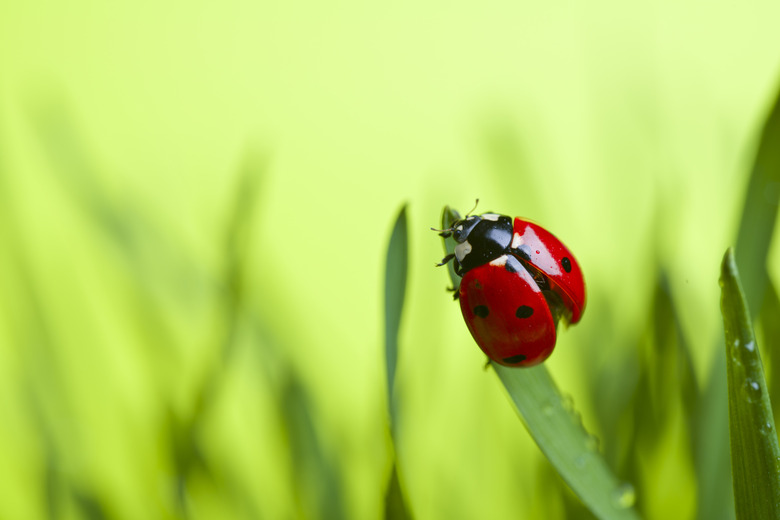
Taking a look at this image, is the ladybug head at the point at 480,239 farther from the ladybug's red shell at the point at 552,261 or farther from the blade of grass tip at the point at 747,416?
the blade of grass tip at the point at 747,416

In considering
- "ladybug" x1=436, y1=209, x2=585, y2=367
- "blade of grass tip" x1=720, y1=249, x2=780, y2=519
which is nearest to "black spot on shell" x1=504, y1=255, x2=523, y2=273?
"ladybug" x1=436, y1=209, x2=585, y2=367

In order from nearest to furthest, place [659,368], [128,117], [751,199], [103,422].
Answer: [751,199], [659,368], [103,422], [128,117]

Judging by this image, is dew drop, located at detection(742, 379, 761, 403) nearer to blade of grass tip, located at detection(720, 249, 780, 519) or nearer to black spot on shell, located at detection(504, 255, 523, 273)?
blade of grass tip, located at detection(720, 249, 780, 519)

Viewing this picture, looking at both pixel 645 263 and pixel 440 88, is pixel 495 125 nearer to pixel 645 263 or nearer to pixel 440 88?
pixel 440 88

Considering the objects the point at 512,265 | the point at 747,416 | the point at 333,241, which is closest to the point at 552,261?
the point at 512,265

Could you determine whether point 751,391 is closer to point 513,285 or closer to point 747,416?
point 747,416

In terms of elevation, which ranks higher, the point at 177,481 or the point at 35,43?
the point at 35,43

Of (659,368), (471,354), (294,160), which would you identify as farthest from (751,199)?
(294,160)
